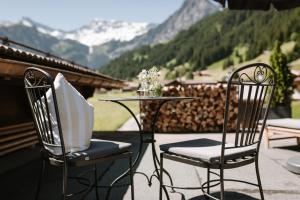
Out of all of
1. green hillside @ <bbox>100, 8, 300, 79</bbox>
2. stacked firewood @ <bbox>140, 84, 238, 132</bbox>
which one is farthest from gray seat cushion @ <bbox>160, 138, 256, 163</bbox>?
green hillside @ <bbox>100, 8, 300, 79</bbox>

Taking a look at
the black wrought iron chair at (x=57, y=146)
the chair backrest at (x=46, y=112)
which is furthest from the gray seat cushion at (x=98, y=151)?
the chair backrest at (x=46, y=112)

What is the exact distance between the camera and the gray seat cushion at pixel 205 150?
2.76 metres

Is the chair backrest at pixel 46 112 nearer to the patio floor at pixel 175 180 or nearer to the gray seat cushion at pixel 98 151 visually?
the gray seat cushion at pixel 98 151

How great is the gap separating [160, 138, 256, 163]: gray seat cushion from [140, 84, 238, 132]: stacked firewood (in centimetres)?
679

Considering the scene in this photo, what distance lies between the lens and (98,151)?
288 centimetres

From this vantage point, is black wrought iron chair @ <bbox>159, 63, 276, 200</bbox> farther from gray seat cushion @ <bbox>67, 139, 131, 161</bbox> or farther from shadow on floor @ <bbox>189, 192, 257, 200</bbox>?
shadow on floor @ <bbox>189, 192, 257, 200</bbox>

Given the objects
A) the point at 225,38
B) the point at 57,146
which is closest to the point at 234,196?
the point at 57,146

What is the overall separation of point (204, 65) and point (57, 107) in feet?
416

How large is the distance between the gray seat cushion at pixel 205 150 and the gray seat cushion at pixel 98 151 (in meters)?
0.40

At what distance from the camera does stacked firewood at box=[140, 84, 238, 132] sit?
9.95 metres

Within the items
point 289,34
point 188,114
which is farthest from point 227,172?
point 289,34

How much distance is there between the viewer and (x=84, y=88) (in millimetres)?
12398

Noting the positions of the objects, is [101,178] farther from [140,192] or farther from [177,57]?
[177,57]

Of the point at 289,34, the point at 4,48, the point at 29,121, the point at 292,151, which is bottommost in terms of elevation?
the point at 292,151
